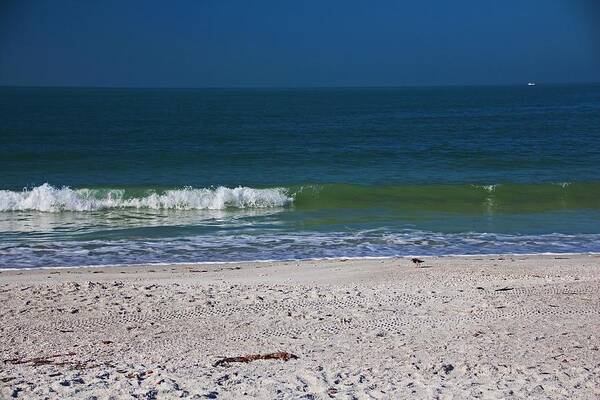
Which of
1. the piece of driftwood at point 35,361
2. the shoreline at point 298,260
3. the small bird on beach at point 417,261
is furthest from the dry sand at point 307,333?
the shoreline at point 298,260

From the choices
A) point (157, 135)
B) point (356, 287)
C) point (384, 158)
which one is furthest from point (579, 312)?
point (157, 135)

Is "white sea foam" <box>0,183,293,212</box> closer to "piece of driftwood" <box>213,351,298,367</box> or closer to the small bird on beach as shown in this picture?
the small bird on beach

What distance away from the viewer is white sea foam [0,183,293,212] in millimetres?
20125

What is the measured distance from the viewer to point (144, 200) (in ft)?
69.2

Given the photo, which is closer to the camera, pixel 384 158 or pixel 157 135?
pixel 384 158

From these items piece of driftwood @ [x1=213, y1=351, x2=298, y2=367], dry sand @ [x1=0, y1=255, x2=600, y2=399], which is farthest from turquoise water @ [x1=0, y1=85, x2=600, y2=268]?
piece of driftwood @ [x1=213, y1=351, x2=298, y2=367]

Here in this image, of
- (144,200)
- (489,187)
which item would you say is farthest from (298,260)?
(489,187)

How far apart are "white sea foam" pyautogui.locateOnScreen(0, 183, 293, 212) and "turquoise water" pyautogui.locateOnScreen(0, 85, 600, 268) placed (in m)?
0.05

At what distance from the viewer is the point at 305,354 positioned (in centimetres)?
722

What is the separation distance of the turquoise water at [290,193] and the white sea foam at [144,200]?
0.05 m

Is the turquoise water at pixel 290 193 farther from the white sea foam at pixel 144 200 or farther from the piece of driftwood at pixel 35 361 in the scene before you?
the piece of driftwood at pixel 35 361

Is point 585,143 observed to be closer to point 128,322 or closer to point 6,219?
point 6,219

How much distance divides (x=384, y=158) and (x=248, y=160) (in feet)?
20.0

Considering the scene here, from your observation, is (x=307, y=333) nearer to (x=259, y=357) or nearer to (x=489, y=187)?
(x=259, y=357)
